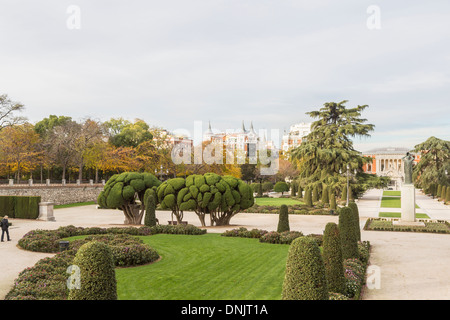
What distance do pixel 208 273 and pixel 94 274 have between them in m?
5.59

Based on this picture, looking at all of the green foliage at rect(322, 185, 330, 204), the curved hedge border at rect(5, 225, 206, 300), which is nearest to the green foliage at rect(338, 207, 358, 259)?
the curved hedge border at rect(5, 225, 206, 300)

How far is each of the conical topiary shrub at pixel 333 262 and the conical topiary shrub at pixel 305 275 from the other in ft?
9.48

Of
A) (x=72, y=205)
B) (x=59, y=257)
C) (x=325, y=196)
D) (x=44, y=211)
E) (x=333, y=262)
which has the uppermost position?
(x=333, y=262)

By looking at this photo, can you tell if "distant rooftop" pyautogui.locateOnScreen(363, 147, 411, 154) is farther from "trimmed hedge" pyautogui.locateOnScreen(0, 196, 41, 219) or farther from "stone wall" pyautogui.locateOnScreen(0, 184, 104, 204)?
"trimmed hedge" pyautogui.locateOnScreen(0, 196, 41, 219)

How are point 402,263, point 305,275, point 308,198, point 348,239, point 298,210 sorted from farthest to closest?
point 308,198 → point 298,210 → point 402,263 → point 348,239 → point 305,275

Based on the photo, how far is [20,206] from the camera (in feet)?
93.1

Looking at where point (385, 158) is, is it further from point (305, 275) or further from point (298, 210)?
point (305, 275)

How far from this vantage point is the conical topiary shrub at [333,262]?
8961 mm

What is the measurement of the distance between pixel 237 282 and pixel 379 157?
10301 cm

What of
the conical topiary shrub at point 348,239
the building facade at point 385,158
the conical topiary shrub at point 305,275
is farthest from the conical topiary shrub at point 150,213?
the building facade at point 385,158

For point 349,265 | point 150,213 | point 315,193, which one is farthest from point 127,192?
point 315,193

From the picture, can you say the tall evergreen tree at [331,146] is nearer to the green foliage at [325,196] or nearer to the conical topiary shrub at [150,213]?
Answer: the green foliage at [325,196]

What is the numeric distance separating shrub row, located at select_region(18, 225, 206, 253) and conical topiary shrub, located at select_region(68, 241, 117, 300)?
9923mm

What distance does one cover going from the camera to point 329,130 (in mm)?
45094
